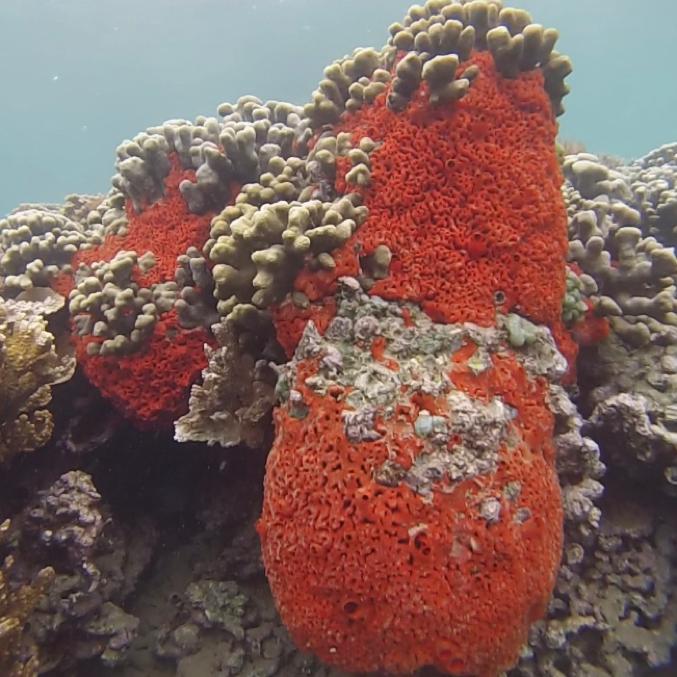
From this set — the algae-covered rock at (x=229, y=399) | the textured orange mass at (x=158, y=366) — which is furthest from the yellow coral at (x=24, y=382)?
the algae-covered rock at (x=229, y=399)

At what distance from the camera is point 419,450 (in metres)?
2.42

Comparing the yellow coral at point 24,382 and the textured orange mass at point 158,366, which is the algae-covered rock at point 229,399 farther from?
the yellow coral at point 24,382

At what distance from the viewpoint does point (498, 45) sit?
10.6ft

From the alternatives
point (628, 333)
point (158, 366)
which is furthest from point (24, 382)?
point (628, 333)

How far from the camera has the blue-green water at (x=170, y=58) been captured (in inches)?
2771

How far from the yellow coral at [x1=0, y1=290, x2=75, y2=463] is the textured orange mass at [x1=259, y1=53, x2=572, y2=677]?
63.2 inches

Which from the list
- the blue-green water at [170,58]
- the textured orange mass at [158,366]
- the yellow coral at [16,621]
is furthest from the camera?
the blue-green water at [170,58]

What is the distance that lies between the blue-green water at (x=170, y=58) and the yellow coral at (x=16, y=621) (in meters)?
60.7

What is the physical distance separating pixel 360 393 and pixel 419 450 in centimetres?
39

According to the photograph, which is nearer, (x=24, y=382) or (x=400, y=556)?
(x=400, y=556)

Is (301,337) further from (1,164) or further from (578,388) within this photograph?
(1,164)

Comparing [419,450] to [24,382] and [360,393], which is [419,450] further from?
[24,382]

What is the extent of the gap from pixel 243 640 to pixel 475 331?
2.50 meters

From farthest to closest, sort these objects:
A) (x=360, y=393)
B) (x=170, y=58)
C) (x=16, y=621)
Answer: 1. (x=170, y=58)
2. (x=16, y=621)
3. (x=360, y=393)
